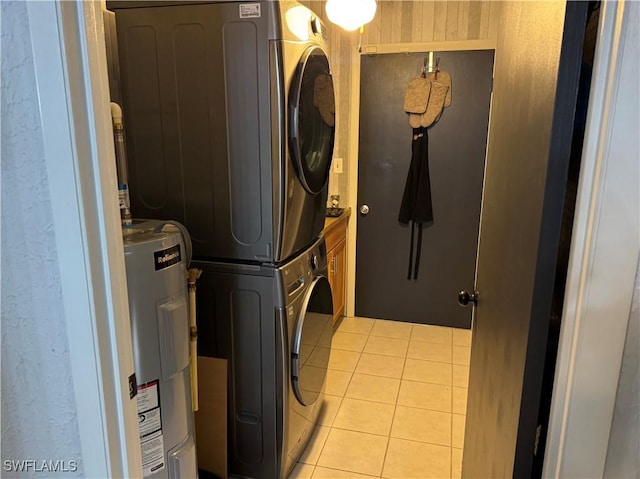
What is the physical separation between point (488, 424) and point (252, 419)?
3.09ft

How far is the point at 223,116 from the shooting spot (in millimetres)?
1517

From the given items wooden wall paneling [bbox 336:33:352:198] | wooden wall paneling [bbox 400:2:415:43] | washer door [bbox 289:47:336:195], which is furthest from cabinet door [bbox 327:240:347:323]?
wooden wall paneling [bbox 400:2:415:43]

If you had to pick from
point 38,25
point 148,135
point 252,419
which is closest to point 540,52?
point 38,25

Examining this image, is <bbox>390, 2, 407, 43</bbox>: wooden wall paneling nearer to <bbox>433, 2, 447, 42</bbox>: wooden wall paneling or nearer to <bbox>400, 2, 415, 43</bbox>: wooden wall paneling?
<bbox>400, 2, 415, 43</bbox>: wooden wall paneling

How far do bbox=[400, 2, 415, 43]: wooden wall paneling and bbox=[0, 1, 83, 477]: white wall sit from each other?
9.26 feet

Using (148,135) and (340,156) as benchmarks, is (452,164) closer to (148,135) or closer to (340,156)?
(340,156)

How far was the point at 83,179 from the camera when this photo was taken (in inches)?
28.6

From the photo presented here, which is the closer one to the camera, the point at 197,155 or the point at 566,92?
the point at 566,92

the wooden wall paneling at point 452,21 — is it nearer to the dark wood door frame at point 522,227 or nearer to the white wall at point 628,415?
the dark wood door frame at point 522,227

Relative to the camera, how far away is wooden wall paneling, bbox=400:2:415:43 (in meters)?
3.07

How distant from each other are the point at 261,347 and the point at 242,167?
65cm

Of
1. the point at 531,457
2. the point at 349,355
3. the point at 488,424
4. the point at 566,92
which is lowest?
the point at 349,355

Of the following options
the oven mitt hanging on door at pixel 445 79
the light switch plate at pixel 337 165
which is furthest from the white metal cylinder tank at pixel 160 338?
the oven mitt hanging on door at pixel 445 79

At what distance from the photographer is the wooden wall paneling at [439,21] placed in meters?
3.02
